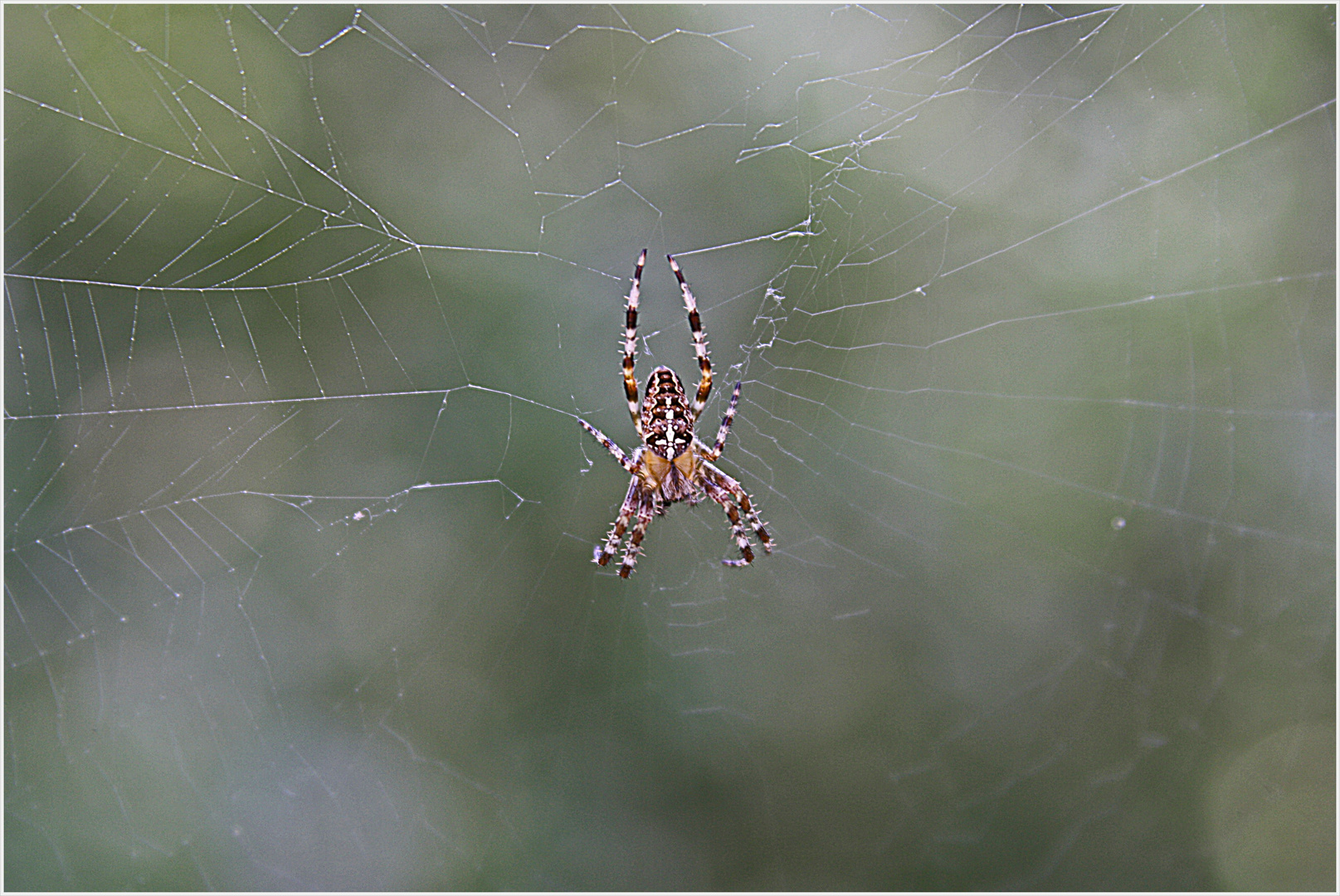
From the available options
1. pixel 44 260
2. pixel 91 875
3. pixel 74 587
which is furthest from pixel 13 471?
pixel 91 875

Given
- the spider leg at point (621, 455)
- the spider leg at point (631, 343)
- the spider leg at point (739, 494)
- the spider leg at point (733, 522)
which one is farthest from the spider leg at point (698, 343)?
the spider leg at point (733, 522)

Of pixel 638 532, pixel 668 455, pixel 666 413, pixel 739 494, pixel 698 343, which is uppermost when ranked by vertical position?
pixel 698 343

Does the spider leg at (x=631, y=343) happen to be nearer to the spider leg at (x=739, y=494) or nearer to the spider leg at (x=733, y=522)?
the spider leg at (x=739, y=494)

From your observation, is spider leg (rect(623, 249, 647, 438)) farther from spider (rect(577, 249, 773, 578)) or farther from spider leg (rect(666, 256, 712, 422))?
spider leg (rect(666, 256, 712, 422))

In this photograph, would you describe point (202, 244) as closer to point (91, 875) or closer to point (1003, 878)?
point (91, 875)

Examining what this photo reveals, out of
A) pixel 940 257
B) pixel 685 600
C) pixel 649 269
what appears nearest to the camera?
pixel 649 269

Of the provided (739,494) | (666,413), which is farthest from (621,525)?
(666,413)

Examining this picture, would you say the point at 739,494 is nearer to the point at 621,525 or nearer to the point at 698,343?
the point at 621,525
